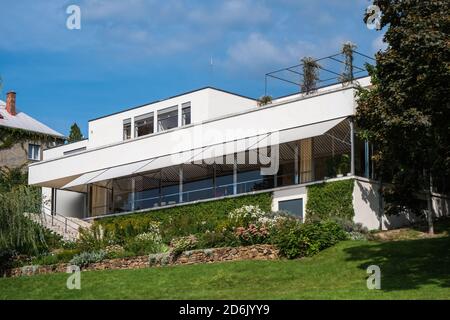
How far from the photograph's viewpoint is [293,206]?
36406 mm

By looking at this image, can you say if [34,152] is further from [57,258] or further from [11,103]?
[57,258]

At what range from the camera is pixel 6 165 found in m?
67.9

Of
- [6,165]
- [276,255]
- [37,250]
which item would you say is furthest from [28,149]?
[276,255]

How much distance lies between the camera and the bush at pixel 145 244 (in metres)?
32.0

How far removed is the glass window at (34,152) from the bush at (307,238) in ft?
146

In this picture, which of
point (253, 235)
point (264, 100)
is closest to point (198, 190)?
point (264, 100)

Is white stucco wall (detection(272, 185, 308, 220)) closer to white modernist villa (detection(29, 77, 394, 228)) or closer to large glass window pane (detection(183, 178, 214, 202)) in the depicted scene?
white modernist villa (detection(29, 77, 394, 228))

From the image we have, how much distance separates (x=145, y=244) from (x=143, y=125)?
17.9 metres

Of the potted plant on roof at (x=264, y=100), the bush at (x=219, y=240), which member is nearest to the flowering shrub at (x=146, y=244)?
the bush at (x=219, y=240)

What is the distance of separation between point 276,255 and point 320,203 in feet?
23.6

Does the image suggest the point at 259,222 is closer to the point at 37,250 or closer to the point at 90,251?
the point at 90,251

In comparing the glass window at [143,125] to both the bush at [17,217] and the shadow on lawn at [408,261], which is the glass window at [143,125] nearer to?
the bush at [17,217]

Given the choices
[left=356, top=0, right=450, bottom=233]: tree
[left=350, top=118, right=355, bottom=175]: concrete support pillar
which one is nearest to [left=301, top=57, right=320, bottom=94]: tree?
[left=350, top=118, right=355, bottom=175]: concrete support pillar
